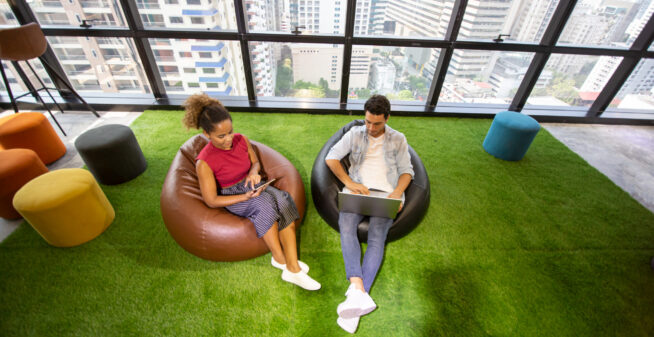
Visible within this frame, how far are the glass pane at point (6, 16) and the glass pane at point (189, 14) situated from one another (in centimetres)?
145

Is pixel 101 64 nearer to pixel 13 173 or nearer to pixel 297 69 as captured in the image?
pixel 13 173

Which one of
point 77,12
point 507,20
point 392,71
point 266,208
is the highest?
point 507,20

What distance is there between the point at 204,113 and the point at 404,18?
304cm

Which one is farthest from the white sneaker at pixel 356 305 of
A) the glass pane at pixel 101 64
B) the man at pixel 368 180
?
the glass pane at pixel 101 64

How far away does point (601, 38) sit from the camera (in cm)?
367

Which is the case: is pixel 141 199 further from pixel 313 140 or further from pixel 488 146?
pixel 488 146

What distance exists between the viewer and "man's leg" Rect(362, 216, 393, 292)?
1725 mm

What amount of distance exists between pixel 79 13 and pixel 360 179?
3997mm

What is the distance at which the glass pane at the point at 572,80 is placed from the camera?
12.5 feet

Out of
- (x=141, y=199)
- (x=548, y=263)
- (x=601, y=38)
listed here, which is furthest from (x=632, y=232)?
(x=141, y=199)


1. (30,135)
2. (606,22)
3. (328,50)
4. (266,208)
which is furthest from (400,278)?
(606,22)

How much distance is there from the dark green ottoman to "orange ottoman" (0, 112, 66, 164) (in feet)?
2.03

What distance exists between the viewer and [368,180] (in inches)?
80.7

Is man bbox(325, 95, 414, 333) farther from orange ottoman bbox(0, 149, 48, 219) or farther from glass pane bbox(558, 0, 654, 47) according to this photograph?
glass pane bbox(558, 0, 654, 47)
